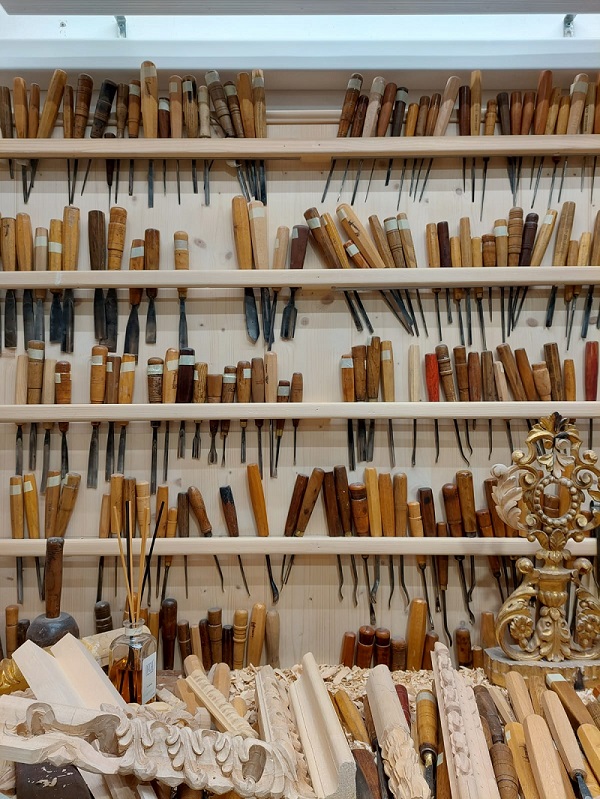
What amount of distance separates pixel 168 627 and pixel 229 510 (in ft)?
1.50

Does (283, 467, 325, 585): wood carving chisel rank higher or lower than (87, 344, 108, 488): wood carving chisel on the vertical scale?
lower

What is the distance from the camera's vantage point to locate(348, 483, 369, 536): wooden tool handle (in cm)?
238

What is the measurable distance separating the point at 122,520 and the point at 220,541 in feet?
1.18

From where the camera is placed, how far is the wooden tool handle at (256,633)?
239cm

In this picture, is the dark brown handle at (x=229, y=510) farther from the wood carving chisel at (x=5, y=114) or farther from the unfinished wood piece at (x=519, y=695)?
the wood carving chisel at (x=5, y=114)

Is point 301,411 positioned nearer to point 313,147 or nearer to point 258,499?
point 258,499

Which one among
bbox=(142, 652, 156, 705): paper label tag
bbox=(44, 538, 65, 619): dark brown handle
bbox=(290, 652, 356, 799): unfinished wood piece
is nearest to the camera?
bbox=(290, 652, 356, 799): unfinished wood piece

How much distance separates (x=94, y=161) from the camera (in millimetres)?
2494

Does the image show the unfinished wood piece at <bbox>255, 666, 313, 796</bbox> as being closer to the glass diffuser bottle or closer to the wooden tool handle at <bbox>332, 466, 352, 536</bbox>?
the glass diffuser bottle

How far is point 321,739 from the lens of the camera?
1618mm

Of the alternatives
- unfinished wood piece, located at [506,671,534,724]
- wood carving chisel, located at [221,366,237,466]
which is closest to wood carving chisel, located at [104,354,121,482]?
wood carving chisel, located at [221,366,237,466]

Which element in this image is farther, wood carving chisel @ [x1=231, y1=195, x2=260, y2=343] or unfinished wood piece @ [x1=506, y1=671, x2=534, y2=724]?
wood carving chisel @ [x1=231, y1=195, x2=260, y2=343]
